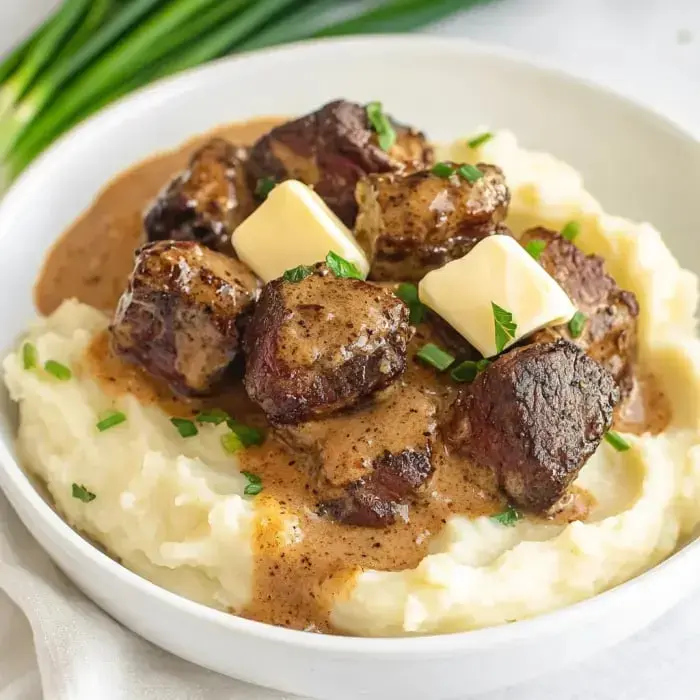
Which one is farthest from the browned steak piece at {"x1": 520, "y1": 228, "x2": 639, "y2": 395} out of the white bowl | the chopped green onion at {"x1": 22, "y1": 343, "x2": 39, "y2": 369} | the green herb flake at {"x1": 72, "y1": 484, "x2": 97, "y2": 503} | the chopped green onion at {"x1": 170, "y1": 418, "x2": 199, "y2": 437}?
the chopped green onion at {"x1": 22, "y1": 343, "x2": 39, "y2": 369}

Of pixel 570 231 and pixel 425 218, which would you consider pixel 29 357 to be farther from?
pixel 570 231

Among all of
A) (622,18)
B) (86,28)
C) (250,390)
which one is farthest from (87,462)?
(622,18)

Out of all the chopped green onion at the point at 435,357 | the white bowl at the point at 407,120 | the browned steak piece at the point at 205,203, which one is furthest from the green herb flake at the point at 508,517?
the browned steak piece at the point at 205,203

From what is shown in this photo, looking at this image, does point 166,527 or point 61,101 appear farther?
point 61,101

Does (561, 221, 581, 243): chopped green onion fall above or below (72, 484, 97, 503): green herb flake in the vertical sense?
above

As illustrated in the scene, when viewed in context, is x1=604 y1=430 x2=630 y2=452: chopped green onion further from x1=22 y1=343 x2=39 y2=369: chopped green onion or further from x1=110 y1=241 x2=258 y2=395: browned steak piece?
x1=22 y1=343 x2=39 y2=369: chopped green onion

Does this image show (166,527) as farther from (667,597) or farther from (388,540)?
(667,597)
